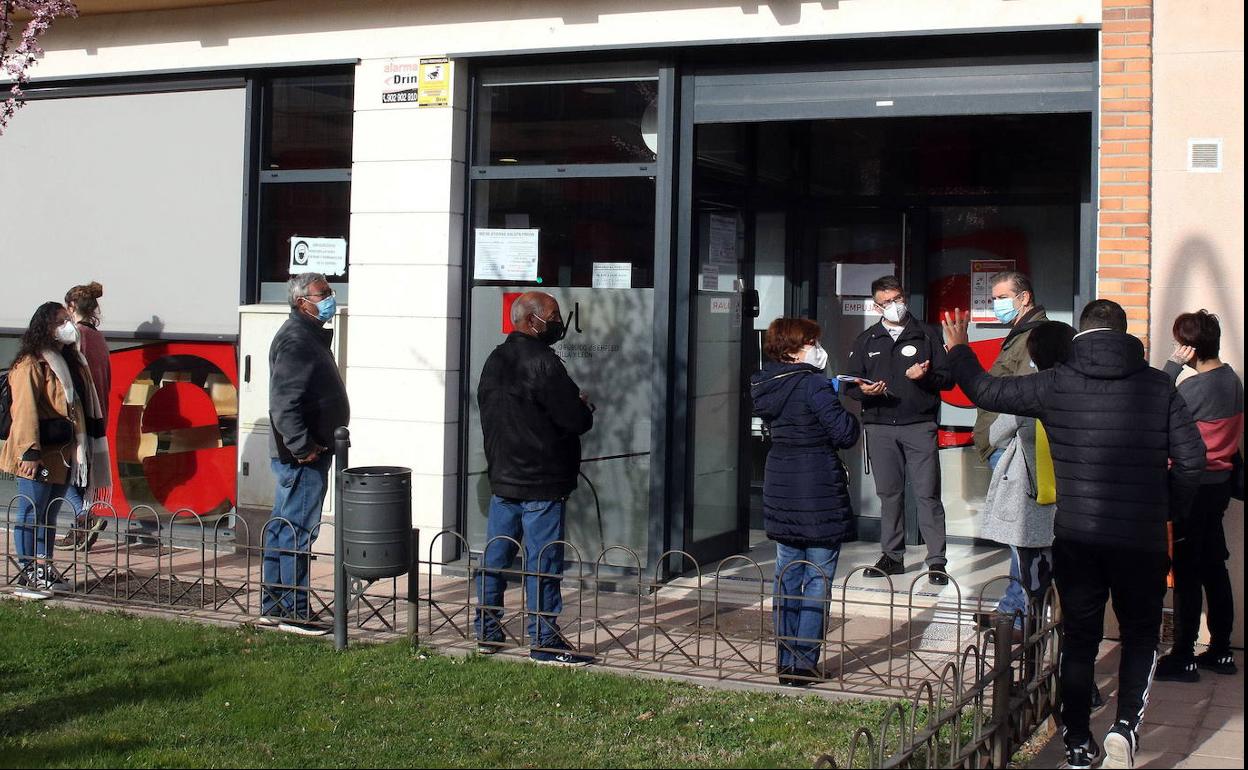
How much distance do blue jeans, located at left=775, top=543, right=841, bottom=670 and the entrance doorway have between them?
8.24ft

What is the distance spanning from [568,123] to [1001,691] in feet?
16.9

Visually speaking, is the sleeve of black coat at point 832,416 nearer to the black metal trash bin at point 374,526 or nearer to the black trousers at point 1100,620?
the black trousers at point 1100,620

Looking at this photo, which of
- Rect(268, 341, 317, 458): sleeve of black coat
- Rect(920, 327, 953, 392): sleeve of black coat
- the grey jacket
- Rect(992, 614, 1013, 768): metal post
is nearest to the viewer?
Rect(992, 614, 1013, 768): metal post

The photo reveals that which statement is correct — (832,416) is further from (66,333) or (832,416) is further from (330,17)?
(330,17)

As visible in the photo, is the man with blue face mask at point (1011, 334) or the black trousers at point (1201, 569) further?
the man with blue face mask at point (1011, 334)

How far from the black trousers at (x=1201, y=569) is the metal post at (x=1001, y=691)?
1.95 meters

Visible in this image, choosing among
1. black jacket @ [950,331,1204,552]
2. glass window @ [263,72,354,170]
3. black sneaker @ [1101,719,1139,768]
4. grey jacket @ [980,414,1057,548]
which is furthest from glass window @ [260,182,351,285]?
black sneaker @ [1101,719,1139,768]

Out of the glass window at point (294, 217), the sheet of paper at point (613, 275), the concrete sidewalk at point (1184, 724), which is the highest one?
the glass window at point (294, 217)

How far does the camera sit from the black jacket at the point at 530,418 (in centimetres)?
675

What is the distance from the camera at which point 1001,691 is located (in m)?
5.05

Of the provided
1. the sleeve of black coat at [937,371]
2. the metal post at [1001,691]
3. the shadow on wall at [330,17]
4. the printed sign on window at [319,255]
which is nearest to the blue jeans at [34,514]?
the printed sign on window at [319,255]

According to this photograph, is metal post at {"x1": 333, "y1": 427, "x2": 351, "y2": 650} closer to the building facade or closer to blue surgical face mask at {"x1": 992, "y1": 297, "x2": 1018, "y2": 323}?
the building facade

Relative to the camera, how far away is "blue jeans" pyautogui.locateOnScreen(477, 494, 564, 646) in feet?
22.1

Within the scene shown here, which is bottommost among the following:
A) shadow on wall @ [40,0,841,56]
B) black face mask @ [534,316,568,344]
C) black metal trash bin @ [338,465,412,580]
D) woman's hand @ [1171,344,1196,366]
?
black metal trash bin @ [338,465,412,580]
